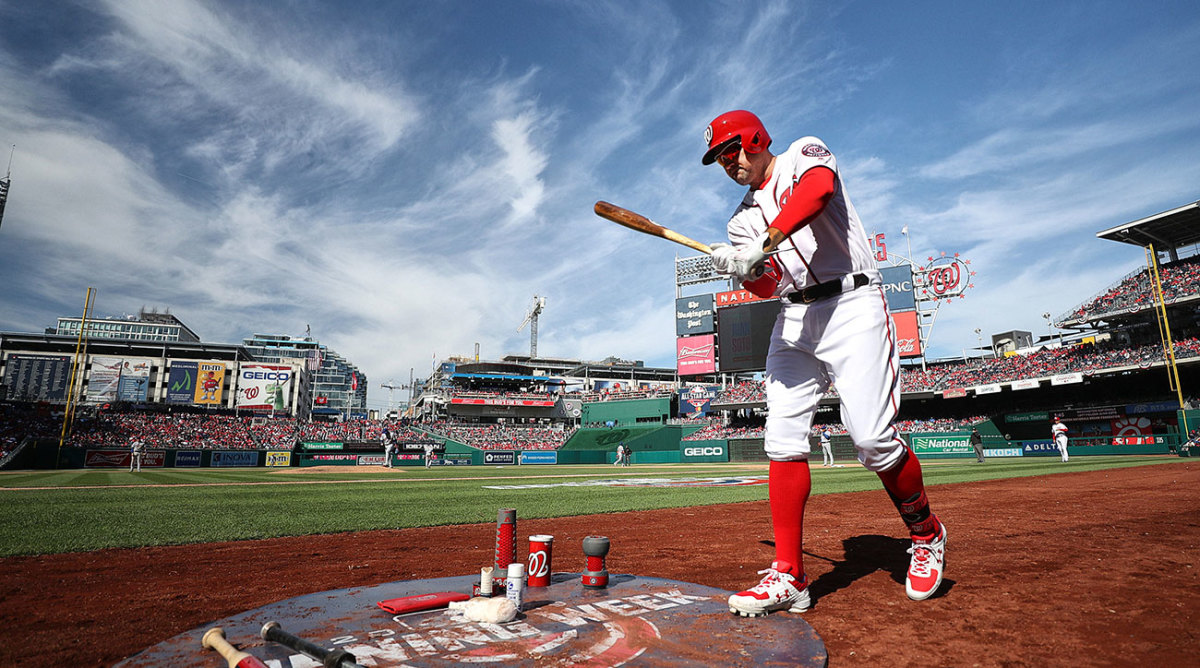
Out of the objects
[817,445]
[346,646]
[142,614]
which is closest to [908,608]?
[346,646]

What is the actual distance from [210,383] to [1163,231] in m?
69.5

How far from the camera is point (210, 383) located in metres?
47.5

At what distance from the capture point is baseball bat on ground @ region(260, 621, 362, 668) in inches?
60.9

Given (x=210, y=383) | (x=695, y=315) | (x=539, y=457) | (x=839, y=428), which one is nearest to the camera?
(x=839, y=428)

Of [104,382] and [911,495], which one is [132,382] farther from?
[911,495]

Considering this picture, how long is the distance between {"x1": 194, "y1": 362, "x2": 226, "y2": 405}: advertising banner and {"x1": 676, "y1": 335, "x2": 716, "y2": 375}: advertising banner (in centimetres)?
3924

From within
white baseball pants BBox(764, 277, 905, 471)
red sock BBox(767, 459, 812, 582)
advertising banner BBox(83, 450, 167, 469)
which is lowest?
advertising banner BBox(83, 450, 167, 469)

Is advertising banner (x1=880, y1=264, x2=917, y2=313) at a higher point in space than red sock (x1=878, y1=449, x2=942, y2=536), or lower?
higher

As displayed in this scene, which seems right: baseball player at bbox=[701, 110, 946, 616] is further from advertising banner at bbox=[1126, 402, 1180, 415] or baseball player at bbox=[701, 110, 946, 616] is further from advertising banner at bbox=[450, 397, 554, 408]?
advertising banner at bbox=[450, 397, 554, 408]

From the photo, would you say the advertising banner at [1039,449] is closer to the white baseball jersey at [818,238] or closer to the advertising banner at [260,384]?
the white baseball jersey at [818,238]

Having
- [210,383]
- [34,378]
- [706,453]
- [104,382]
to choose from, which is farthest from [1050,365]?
[34,378]

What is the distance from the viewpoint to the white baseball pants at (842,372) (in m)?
2.65

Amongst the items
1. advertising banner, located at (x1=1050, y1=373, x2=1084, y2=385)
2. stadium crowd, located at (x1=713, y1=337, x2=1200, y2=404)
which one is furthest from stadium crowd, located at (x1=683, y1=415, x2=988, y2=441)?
advertising banner, located at (x1=1050, y1=373, x2=1084, y2=385)

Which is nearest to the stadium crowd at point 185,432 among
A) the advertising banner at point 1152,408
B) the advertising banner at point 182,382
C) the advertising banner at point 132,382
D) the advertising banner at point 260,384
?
the advertising banner at point 182,382
